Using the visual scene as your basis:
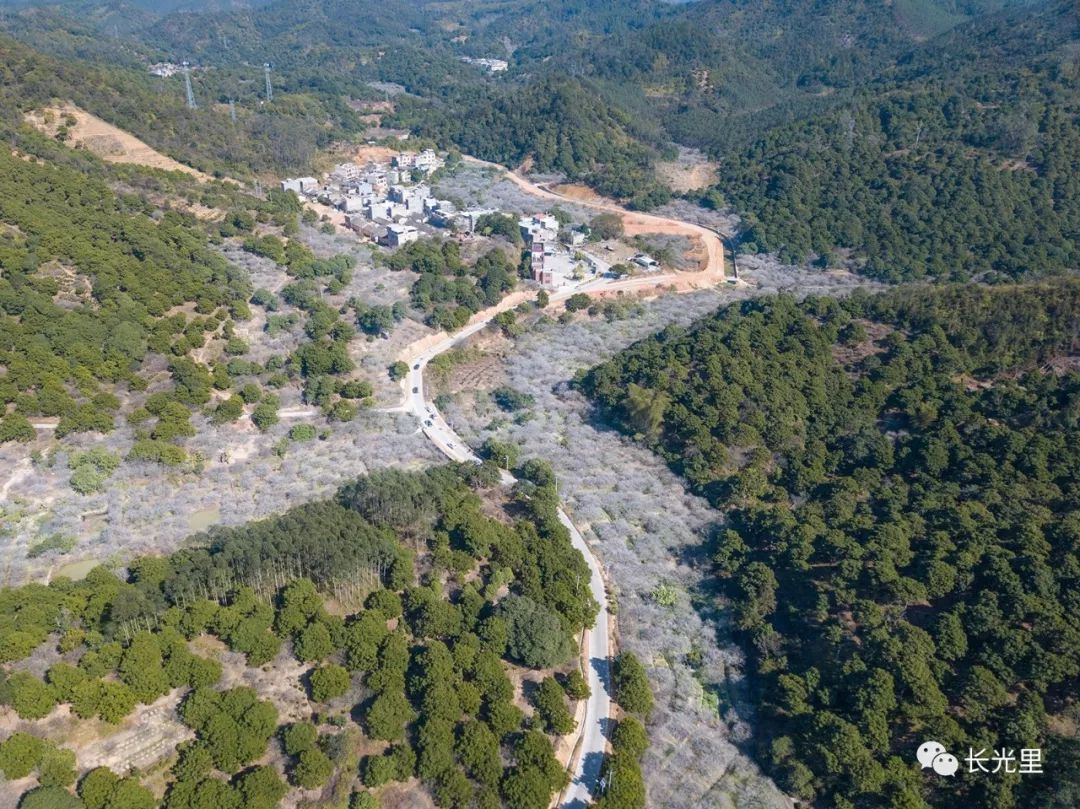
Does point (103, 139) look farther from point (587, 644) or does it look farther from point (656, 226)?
point (587, 644)

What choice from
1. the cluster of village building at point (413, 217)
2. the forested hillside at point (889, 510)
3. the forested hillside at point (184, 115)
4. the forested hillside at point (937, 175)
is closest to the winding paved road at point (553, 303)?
the cluster of village building at point (413, 217)

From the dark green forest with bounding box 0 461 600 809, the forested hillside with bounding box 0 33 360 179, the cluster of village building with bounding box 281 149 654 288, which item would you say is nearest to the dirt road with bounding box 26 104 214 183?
the forested hillside with bounding box 0 33 360 179

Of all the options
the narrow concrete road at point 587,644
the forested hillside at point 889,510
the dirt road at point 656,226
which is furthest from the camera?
the dirt road at point 656,226

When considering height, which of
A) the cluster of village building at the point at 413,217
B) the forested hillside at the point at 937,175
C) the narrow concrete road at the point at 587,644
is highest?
the forested hillside at the point at 937,175

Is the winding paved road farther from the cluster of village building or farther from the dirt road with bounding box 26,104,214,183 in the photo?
the dirt road with bounding box 26,104,214,183

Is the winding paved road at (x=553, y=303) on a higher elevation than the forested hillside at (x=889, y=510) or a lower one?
lower

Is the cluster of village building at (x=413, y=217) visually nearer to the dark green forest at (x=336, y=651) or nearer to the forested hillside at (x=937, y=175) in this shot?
the forested hillside at (x=937, y=175)

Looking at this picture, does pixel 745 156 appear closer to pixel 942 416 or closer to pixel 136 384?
pixel 942 416
